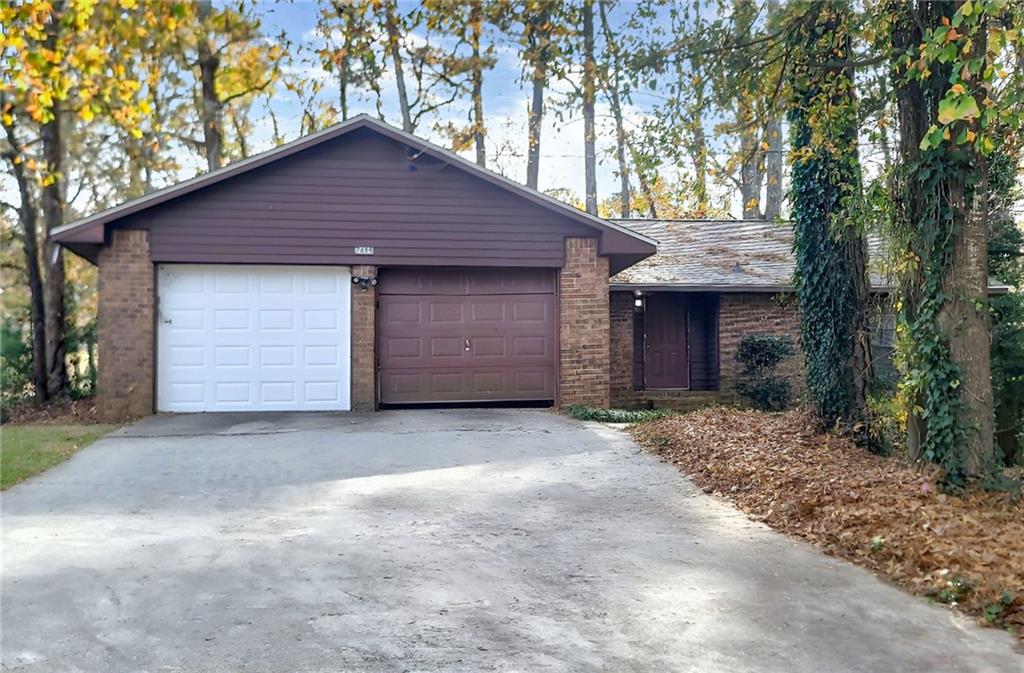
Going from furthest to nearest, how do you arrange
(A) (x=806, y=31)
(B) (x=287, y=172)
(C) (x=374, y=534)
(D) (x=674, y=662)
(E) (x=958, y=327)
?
(B) (x=287, y=172) < (A) (x=806, y=31) < (E) (x=958, y=327) < (C) (x=374, y=534) < (D) (x=674, y=662)

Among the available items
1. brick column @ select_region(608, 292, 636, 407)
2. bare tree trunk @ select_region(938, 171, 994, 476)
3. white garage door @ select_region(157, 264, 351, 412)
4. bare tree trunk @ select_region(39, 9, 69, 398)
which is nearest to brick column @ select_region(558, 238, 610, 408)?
brick column @ select_region(608, 292, 636, 407)

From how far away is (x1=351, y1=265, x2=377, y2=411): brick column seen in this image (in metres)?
13.3

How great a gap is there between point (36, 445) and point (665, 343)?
39.8 ft

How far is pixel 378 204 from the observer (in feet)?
43.8

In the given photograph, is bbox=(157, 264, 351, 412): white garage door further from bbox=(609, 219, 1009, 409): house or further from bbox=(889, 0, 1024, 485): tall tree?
bbox=(889, 0, 1024, 485): tall tree

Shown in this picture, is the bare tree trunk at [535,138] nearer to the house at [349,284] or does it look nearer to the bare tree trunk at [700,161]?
the house at [349,284]

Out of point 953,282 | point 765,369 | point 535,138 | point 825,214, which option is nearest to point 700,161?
point 825,214

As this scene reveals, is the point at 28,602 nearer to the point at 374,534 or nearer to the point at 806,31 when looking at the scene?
the point at 374,534

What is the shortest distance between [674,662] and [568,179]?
2721cm

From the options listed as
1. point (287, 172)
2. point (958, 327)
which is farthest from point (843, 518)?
point (287, 172)

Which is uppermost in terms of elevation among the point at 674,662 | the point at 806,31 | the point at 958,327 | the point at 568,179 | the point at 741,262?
the point at 568,179

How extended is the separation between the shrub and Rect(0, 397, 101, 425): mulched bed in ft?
39.5

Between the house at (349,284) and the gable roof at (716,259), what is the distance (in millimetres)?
2666

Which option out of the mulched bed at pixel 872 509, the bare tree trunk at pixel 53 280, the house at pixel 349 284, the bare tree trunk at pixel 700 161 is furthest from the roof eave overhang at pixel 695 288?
the bare tree trunk at pixel 53 280
